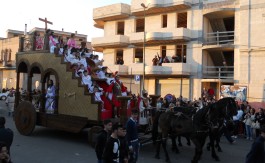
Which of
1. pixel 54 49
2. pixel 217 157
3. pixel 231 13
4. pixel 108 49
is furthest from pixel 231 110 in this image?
pixel 108 49

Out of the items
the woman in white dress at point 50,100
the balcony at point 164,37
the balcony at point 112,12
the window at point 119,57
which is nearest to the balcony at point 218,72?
the balcony at point 164,37

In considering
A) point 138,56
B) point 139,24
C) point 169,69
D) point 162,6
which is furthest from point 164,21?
point 169,69

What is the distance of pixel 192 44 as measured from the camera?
29078 millimetres

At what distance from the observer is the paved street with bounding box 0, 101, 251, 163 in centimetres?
1020

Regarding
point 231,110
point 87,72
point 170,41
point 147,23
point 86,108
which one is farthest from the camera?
point 147,23

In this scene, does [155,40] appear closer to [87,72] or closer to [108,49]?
[108,49]

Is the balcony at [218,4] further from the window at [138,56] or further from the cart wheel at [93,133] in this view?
the cart wheel at [93,133]

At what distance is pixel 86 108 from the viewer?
39.4ft

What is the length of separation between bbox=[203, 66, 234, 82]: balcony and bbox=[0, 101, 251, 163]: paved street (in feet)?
43.1

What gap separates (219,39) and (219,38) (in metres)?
0.09

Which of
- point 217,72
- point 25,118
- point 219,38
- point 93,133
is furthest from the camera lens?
point 219,38

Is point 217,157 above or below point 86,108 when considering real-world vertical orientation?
below

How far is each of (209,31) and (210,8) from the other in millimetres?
2221

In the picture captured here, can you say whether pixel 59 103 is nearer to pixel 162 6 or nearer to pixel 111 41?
pixel 162 6
